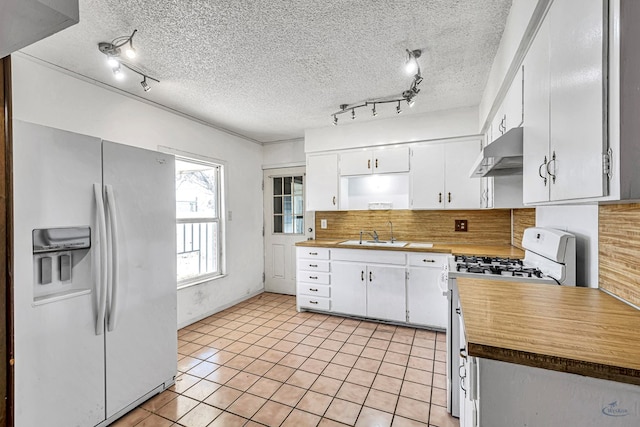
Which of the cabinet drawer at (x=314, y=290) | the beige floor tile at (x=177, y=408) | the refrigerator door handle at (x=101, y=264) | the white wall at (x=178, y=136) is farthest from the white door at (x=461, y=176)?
the refrigerator door handle at (x=101, y=264)

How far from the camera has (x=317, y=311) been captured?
3.81m

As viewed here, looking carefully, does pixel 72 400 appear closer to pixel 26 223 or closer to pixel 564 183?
pixel 26 223

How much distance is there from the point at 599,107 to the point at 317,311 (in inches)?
137

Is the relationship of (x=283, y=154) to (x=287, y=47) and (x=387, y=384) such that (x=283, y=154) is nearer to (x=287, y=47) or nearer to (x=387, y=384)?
(x=287, y=47)

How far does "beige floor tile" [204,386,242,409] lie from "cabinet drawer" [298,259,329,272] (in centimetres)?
177

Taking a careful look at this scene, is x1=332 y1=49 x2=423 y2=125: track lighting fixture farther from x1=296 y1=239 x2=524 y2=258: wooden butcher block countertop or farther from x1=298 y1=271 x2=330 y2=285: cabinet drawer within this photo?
x1=298 y1=271 x2=330 y2=285: cabinet drawer

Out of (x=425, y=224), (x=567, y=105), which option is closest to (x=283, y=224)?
(x=425, y=224)

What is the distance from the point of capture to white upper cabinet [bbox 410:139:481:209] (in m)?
3.27

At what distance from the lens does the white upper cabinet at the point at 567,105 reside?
831 millimetres

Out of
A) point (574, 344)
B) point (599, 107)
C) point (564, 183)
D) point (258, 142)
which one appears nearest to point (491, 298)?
point (574, 344)

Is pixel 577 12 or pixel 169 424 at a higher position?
pixel 577 12

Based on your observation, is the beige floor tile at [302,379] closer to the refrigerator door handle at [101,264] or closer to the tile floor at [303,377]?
the tile floor at [303,377]

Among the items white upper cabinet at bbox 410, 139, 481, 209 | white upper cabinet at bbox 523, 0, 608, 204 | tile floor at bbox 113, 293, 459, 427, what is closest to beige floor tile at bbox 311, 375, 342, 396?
tile floor at bbox 113, 293, 459, 427

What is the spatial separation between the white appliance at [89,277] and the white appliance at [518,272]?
78.3 inches
